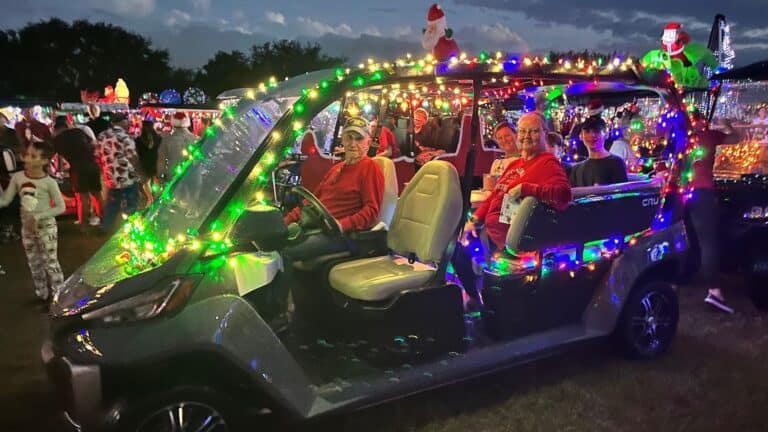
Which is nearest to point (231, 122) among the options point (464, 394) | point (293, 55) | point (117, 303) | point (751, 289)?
point (117, 303)

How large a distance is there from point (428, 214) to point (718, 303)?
344 cm

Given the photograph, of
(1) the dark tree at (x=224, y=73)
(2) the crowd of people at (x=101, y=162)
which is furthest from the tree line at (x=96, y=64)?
(2) the crowd of people at (x=101, y=162)

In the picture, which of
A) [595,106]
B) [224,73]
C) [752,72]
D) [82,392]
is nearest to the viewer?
[82,392]

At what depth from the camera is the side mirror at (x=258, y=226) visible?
2672 mm

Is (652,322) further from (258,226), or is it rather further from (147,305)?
(147,305)

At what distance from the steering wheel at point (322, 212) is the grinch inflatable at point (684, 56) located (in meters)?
4.66

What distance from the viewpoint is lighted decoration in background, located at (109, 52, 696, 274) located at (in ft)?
8.80

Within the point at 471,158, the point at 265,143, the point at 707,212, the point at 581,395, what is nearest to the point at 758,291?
the point at 707,212

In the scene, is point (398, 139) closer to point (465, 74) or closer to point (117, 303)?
point (465, 74)

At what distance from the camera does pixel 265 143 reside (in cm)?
281

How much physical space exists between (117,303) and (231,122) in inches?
41.5

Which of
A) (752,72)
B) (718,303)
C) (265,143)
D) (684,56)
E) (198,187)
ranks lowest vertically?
(718,303)

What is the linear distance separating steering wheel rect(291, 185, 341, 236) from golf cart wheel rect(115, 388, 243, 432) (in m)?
1.20

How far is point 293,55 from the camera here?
49.6m
